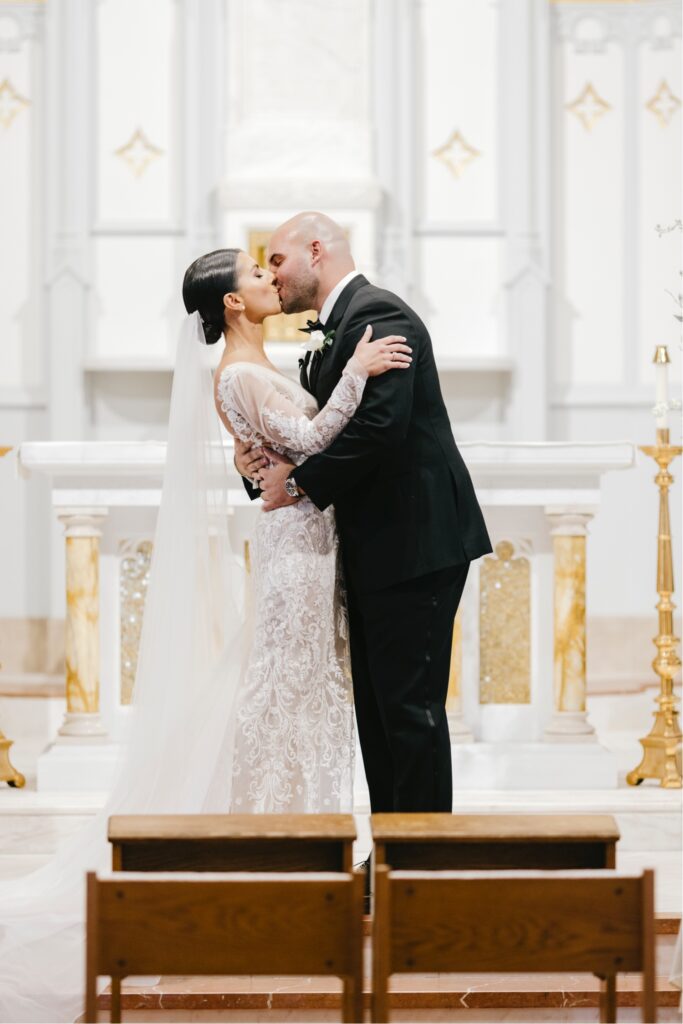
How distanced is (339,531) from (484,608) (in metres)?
1.76

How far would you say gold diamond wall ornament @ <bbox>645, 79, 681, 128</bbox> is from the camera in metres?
7.96

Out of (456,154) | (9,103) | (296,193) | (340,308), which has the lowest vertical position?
(340,308)

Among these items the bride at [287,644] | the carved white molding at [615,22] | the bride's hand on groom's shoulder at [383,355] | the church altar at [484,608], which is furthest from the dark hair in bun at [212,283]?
the carved white molding at [615,22]

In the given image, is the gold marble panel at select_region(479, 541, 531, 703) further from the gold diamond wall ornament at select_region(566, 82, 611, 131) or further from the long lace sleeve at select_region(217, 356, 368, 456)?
the gold diamond wall ornament at select_region(566, 82, 611, 131)

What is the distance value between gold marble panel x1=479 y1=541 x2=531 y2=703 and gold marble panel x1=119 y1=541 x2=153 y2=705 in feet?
4.47

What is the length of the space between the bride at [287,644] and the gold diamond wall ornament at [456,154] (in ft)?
14.7

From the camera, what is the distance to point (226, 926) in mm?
2283

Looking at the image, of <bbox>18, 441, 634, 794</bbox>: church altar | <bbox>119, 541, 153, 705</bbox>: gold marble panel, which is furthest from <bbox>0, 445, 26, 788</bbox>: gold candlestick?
<bbox>119, 541, 153, 705</bbox>: gold marble panel

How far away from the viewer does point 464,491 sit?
140 inches

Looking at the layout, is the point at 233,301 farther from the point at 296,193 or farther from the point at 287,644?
the point at 296,193

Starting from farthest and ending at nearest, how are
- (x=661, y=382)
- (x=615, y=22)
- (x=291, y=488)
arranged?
(x=615, y=22) < (x=661, y=382) < (x=291, y=488)

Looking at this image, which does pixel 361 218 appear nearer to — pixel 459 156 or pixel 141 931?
pixel 459 156

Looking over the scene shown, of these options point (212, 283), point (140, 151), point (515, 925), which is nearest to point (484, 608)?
point (212, 283)

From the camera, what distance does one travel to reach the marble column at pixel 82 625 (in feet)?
16.6
